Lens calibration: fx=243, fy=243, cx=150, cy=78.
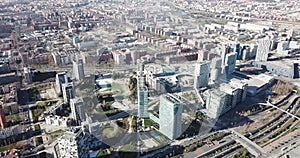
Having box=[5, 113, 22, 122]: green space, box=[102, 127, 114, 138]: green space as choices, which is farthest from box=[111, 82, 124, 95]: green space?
box=[5, 113, 22, 122]: green space

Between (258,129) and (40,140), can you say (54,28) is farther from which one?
(258,129)

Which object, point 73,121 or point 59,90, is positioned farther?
point 59,90

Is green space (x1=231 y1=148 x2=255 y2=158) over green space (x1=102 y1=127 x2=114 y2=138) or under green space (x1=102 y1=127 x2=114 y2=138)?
under

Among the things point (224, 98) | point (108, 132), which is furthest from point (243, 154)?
point (108, 132)

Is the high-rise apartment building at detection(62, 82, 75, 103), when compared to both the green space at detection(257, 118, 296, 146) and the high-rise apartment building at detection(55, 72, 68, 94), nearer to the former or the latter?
the high-rise apartment building at detection(55, 72, 68, 94)

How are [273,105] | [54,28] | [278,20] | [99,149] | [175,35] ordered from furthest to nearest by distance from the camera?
1. [278,20]
2. [54,28]
3. [175,35]
4. [273,105]
5. [99,149]

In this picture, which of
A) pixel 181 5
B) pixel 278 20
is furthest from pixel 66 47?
pixel 278 20

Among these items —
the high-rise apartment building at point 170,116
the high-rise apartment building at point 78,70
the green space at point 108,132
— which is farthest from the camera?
the high-rise apartment building at point 78,70

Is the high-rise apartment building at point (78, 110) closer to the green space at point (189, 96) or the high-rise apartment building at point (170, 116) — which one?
the high-rise apartment building at point (170, 116)

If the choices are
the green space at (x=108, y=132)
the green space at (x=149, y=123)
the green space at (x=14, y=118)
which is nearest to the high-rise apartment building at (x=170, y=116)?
the green space at (x=149, y=123)
